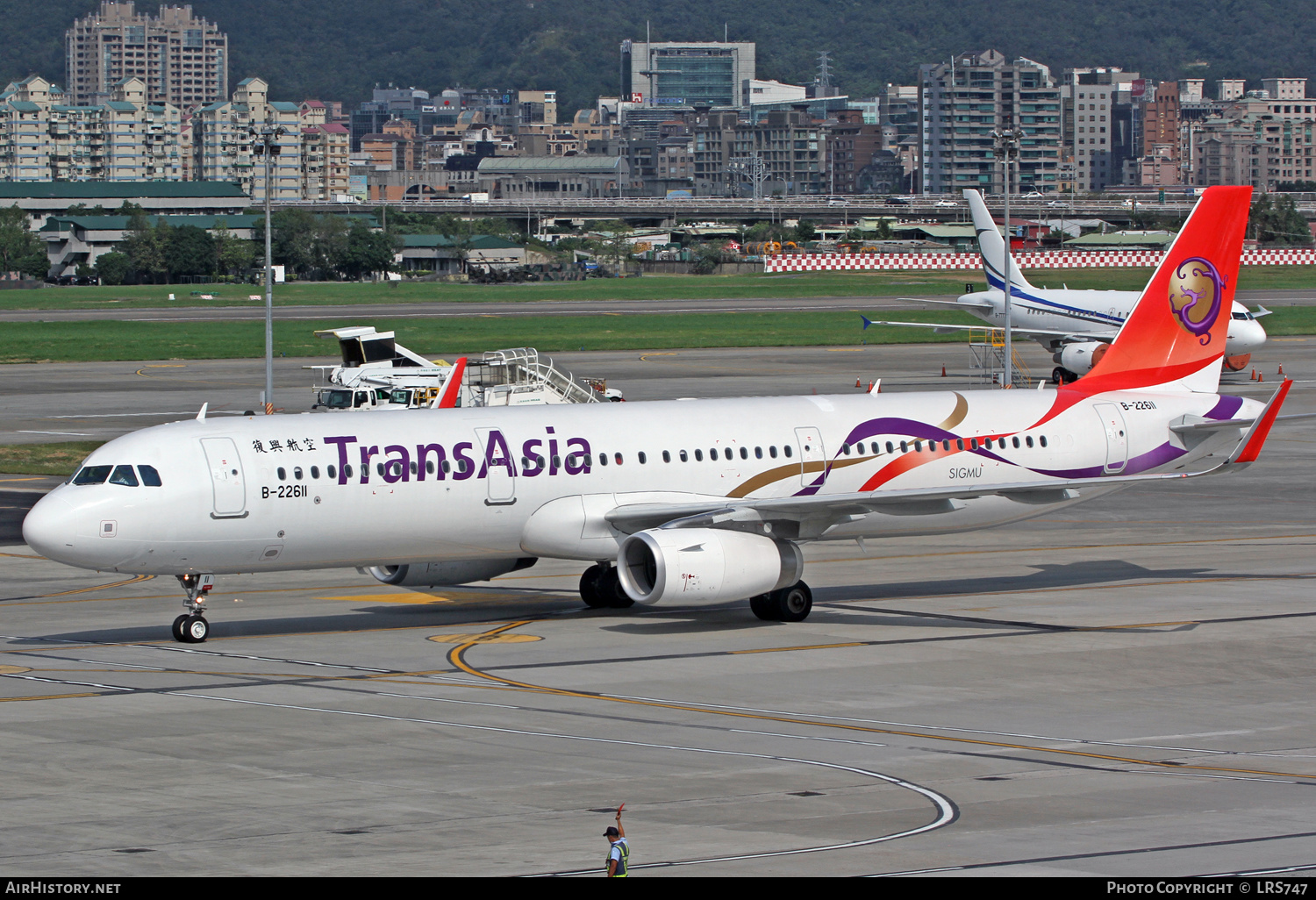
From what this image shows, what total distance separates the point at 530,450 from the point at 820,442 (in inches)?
248

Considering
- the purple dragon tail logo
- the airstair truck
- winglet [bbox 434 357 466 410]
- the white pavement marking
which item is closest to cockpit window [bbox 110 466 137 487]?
the white pavement marking

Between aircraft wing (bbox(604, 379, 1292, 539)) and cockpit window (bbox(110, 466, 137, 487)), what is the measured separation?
889 cm

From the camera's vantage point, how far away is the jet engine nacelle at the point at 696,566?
31781 millimetres

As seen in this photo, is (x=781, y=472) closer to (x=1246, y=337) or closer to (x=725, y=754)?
(x=725, y=754)

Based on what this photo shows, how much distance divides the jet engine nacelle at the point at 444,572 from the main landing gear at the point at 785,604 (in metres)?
4.70

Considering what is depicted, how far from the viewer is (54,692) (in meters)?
27.4

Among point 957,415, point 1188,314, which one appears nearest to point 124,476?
point 957,415

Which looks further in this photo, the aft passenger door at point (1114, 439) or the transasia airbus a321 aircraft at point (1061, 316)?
the transasia airbus a321 aircraft at point (1061, 316)

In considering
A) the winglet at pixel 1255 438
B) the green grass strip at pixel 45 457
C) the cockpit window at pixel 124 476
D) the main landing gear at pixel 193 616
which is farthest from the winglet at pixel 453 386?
the winglet at pixel 1255 438

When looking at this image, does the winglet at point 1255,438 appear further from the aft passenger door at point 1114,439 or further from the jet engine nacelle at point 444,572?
the jet engine nacelle at point 444,572

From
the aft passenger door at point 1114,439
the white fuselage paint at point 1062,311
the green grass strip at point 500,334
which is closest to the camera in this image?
the aft passenger door at point 1114,439

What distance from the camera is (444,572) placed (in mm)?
34875

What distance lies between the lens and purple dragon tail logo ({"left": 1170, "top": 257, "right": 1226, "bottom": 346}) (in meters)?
40.2

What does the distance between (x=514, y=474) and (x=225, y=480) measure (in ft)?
17.9
